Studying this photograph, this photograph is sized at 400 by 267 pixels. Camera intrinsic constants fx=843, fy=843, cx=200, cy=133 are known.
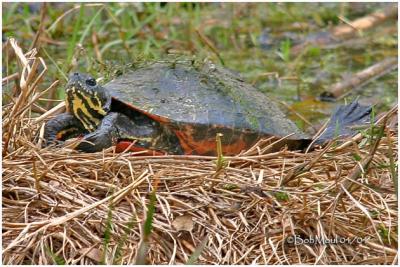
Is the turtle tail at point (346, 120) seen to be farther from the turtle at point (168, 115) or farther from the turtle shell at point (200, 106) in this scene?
the turtle shell at point (200, 106)

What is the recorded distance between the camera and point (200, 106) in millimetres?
3762

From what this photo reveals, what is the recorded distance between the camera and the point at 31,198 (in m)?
3.14

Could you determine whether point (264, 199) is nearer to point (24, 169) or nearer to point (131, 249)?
point (131, 249)

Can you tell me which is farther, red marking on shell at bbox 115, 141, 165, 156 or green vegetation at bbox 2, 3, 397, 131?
green vegetation at bbox 2, 3, 397, 131

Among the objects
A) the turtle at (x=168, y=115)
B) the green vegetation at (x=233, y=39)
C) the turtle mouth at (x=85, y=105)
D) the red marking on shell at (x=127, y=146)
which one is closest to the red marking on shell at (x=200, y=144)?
the turtle at (x=168, y=115)

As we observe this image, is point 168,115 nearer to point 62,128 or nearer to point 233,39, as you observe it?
point 62,128

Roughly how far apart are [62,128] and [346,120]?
54.7 inches

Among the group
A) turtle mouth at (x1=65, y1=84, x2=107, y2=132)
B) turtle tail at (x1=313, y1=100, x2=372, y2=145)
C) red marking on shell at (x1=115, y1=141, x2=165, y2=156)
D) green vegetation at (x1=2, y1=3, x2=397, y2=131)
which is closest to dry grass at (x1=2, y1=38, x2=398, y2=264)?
red marking on shell at (x1=115, y1=141, x2=165, y2=156)

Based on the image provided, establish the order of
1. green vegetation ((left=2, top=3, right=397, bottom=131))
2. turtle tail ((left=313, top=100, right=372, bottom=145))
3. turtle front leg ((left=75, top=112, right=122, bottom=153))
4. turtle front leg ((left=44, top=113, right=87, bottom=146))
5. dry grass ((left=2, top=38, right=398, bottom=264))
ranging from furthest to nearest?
green vegetation ((left=2, top=3, right=397, bottom=131))
turtle tail ((left=313, top=100, right=372, bottom=145))
turtle front leg ((left=44, top=113, right=87, bottom=146))
turtle front leg ((left=75, top=112, right=122, bottom=153))
dry grass ((left=2, top=38, right=398, bottom=264))

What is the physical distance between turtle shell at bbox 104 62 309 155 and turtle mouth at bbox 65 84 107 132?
0.09 meters

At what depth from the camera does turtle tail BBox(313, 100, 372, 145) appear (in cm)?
399

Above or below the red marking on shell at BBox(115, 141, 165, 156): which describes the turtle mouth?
above

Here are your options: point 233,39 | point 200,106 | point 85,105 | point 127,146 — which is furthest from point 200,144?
point 233,39

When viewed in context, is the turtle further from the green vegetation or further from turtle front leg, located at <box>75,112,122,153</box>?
the green vegetation
